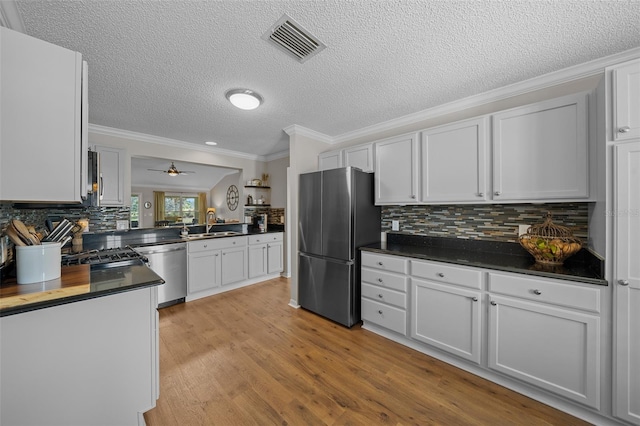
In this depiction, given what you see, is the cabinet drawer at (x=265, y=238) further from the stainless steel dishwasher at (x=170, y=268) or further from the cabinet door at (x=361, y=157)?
the cabinet door at (x=361, y=157)

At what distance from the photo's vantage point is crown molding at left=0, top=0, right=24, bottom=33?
122 cm

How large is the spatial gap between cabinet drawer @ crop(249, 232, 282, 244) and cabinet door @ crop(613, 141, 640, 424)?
13.2 feet

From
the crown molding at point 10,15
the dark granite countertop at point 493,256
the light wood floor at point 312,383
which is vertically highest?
the crown molding at point 10,15

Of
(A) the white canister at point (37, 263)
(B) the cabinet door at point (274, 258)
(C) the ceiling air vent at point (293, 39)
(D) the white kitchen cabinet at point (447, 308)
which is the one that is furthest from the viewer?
(B) the cabinet door at point (274, 258)

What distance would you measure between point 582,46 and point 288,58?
2.04 metres

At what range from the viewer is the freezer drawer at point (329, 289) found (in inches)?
104

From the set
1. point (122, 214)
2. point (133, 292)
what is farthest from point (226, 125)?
point (133, 292)

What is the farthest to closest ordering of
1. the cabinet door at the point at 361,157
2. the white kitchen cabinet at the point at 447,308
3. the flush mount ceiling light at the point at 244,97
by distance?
the cabinet door at the point at 361,157, the flush mount ceiling light at the point at 244,97, the white kitchen cabinet at the point at 447,308

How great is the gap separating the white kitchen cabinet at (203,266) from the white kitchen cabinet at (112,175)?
1.08m

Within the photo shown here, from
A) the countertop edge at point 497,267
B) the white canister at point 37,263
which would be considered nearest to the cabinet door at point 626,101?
the countertop edge at point 497,267

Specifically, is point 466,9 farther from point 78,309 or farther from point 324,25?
point 78,309

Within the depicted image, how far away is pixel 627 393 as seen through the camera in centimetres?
135

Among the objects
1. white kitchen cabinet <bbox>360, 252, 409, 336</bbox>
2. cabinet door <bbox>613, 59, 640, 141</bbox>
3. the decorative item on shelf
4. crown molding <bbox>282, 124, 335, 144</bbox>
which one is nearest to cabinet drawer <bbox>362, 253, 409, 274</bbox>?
white kitchen cabinet <bbox>360, 252, 409, 336</bbox>

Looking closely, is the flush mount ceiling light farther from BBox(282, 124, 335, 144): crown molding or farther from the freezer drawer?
the freezer drawer
